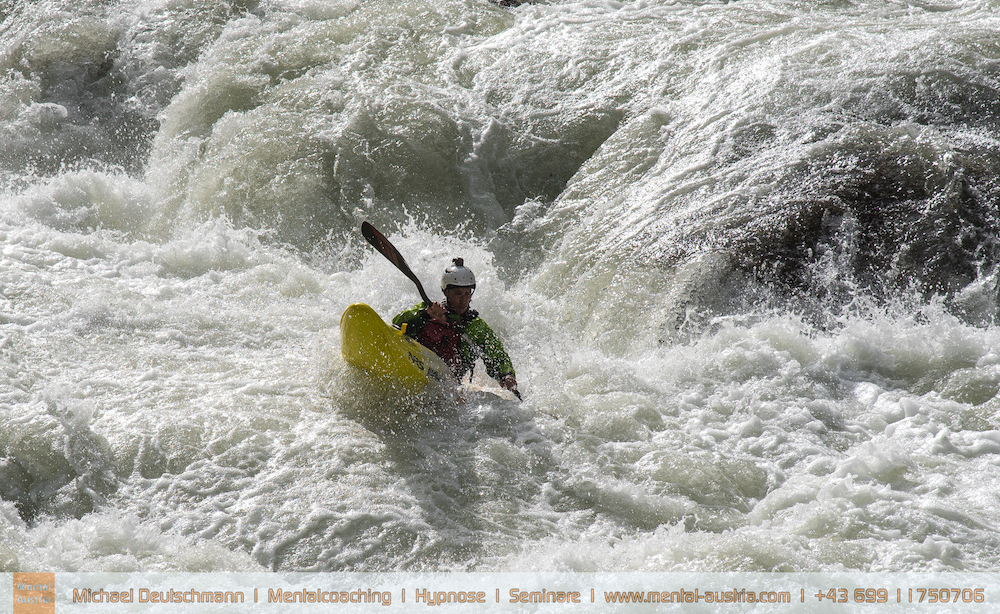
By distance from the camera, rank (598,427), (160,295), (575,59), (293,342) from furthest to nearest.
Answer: (575,59) < (160,295) < (293,342) < (598,427)

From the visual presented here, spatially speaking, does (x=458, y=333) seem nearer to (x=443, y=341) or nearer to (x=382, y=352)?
(x=443, y=341)

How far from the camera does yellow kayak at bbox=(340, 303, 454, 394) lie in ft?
14.9

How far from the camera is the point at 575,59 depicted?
26.9 ft

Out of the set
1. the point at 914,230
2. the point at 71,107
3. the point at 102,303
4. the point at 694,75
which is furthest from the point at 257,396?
the point at 71,107

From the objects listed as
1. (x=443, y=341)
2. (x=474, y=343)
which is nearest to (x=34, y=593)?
(x=443, y=341)

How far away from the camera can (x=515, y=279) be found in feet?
21.9

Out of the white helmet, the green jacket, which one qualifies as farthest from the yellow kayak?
the white helmet

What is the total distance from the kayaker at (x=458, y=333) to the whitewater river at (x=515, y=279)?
0.20m

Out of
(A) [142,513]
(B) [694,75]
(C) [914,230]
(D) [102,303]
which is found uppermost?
(B) [694,75]

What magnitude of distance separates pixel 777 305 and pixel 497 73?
4237 millimetres

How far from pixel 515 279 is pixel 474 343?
182cm

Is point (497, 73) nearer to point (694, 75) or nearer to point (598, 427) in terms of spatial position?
point (694, 75)

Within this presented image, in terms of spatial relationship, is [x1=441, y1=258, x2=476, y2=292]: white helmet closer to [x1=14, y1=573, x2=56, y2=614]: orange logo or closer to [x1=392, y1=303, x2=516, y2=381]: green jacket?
[x1=392, y1=303, x2=516, y2=381]: green jacket

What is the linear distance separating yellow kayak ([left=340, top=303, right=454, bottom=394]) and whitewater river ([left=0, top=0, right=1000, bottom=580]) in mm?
162
